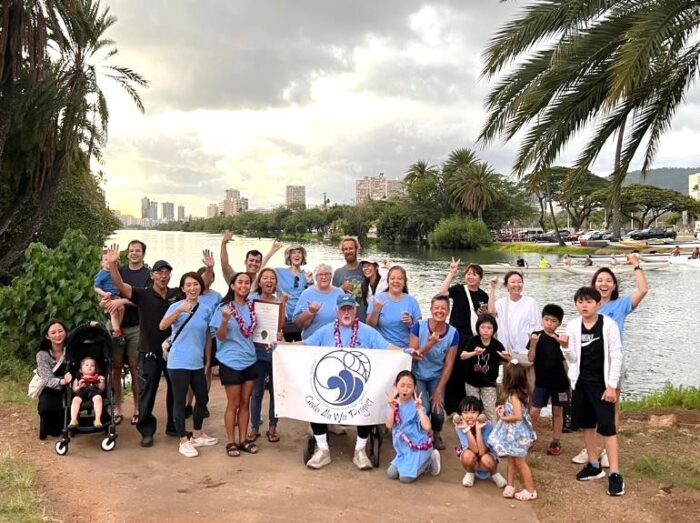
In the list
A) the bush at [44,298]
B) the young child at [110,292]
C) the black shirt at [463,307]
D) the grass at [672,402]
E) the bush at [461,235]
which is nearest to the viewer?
the young child at [110,292]

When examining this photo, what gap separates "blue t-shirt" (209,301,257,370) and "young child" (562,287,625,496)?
116 inches

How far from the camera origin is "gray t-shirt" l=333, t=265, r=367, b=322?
21.0 ft

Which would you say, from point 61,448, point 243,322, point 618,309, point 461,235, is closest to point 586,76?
point 618,309

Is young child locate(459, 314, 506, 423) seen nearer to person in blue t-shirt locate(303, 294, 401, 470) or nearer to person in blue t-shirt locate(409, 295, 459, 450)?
person in blue t-shirt locate(409, 295, 459, 450)

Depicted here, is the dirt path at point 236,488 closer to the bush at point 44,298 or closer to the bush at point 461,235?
the bush at point 44,298

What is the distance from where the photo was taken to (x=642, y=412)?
760 centimetres

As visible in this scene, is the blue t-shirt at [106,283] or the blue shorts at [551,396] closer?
the blue shorts at [551,396]

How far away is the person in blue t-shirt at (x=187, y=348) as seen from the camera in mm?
5414

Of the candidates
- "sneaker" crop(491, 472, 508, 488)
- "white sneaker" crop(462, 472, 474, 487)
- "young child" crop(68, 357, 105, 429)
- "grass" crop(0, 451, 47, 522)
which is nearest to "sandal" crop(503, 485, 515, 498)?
"sneaker" crop(491, 472, 508, 488)

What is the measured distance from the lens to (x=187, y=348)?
543 centimetres

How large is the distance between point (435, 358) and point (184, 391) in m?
2.46

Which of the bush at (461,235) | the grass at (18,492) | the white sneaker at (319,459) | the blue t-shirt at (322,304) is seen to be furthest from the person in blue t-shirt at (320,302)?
the bush at (461,235)

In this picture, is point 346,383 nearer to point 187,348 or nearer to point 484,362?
point 484,362

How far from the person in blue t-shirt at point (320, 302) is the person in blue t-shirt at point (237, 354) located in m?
0.52
